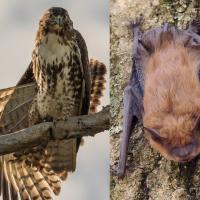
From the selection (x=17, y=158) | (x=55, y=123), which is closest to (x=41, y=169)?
(x=17, y=158)

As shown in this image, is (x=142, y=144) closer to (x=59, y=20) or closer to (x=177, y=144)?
(x=177, y=144)

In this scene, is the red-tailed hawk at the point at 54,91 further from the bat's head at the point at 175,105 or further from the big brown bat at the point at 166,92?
the bat's head at the point at 175,105

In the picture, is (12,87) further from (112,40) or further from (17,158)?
(112,40)

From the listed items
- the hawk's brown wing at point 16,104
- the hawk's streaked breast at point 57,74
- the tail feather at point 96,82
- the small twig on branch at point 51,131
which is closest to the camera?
the small twig on branch at point 51,131

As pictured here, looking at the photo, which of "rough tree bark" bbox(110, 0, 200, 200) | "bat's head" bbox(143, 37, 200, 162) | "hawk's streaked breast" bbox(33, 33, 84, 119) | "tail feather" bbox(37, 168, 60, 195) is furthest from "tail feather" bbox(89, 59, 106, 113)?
"bat's head" bbox(143, 37, 200, 162)

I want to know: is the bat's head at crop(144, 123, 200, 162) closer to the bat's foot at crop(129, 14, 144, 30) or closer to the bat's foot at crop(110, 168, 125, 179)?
the bat's foot at crop(110, 168, 125, 179)

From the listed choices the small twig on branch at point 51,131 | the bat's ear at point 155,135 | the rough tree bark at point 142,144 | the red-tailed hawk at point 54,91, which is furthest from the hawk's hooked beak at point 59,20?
the bat's ear at point 155,135

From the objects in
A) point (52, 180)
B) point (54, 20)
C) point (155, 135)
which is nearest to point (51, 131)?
point (54, 20)
